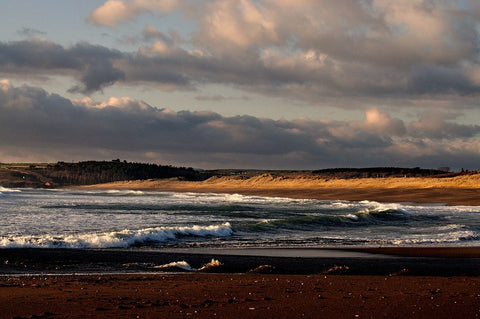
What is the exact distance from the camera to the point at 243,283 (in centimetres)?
1316

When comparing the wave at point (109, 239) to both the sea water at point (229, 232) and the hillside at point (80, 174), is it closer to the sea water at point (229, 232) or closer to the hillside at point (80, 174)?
the sea water at point (229, 232)

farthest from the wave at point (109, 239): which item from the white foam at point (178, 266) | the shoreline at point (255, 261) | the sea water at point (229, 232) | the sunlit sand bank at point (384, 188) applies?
the sunlit sand bank at point (384, 188)

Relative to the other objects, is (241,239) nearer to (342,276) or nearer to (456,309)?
(342,276)

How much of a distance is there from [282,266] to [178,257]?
3882 mm

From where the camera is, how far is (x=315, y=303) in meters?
10.6

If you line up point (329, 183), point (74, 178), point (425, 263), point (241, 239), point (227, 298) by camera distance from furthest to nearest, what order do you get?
point (74, 178), point (329, 183), point (241, 239), point (425, 263), point (227, 298)

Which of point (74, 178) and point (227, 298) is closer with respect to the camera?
→ point (227, 298)

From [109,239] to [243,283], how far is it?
11.3 m

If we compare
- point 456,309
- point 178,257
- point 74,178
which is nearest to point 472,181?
point 178,257

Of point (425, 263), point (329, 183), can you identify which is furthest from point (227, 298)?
point (329, 183)

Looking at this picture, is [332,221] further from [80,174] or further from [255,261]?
[80,174]

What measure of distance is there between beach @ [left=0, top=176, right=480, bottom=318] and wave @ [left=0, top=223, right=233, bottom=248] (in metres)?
1.09

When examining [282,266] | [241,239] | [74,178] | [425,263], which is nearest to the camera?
[282,266]

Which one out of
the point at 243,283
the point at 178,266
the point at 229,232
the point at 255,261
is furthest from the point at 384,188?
the point at 243,283
